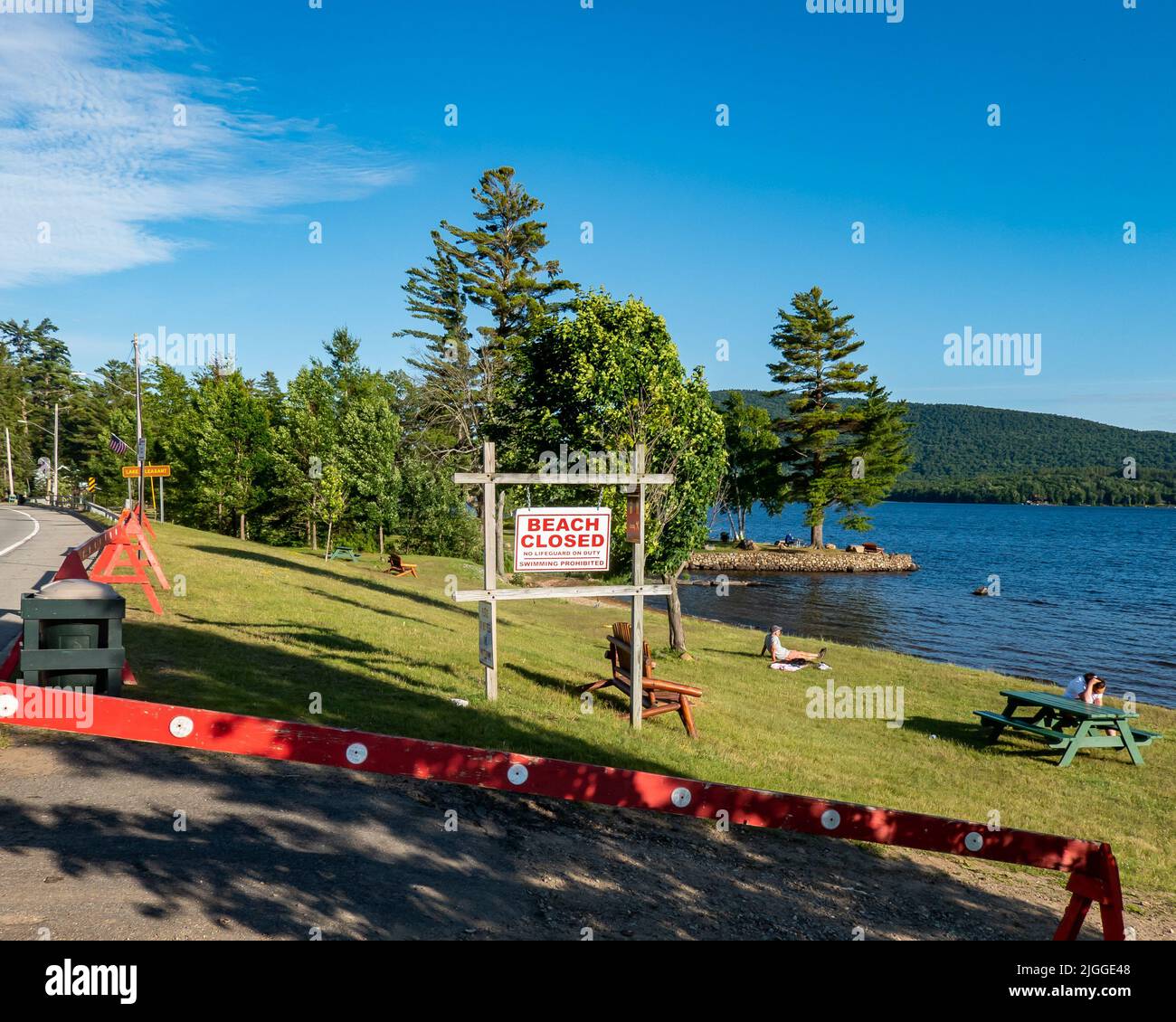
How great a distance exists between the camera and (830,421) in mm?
70688

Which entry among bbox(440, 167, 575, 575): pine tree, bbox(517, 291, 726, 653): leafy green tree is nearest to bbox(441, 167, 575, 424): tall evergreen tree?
bbox(440, 167, 575, 575): pine tree

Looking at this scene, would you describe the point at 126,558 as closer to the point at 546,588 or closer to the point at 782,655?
the point at 546,588

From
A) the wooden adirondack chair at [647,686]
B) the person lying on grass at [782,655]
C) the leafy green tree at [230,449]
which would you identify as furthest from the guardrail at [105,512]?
the wooden adirondack chair at [647,686]

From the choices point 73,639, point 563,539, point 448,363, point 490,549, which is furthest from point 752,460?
point 73,639

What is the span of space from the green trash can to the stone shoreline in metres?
58.4

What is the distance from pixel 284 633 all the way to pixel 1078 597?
2070 inches

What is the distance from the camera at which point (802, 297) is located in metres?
70.7

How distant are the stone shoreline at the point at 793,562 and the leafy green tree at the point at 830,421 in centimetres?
393

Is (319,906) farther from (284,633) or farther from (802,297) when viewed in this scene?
(802,297)

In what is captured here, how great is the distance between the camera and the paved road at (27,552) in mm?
12984

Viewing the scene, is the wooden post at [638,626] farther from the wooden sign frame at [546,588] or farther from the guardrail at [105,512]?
the guardrail at [105,512]

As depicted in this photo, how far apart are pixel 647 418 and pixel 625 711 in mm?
7603

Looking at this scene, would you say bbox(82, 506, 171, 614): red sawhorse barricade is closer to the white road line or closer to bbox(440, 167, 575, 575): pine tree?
the white road line
